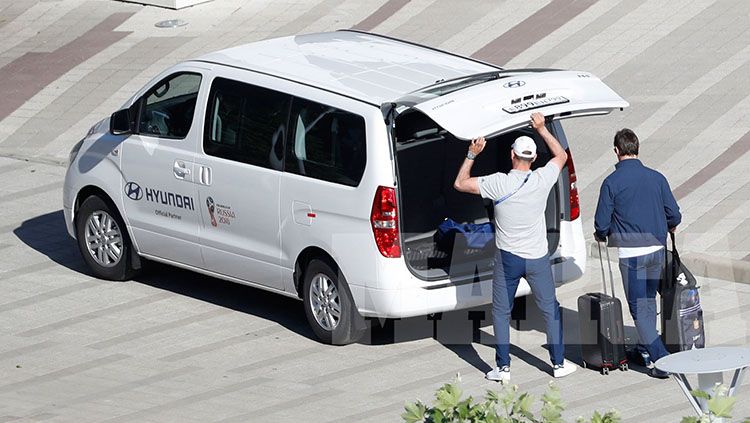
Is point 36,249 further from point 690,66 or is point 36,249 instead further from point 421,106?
point 690,66

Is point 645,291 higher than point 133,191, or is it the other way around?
point 133,191

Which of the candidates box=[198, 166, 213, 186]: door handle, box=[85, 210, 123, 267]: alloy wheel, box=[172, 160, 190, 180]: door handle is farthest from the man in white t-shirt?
box=[85, 210, 123, 267]: alloy wheel

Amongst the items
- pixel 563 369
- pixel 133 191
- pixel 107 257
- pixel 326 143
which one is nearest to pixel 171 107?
pixel 133 191

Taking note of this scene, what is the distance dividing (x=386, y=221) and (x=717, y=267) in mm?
2978

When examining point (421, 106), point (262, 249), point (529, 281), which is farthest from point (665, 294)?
point (262, 249)

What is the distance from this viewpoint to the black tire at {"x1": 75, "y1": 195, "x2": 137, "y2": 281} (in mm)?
11445

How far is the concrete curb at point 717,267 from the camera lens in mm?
10945

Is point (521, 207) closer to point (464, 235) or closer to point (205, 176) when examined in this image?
point (464, 235)

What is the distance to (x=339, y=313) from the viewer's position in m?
9.93

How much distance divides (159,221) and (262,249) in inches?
43.5

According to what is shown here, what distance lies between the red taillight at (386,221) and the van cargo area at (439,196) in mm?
63

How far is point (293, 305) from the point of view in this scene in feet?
36.6

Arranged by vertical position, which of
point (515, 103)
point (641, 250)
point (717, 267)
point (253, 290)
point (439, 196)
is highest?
point (515, 103)

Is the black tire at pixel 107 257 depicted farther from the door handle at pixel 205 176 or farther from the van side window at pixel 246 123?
the van side window at pixel 246 123
